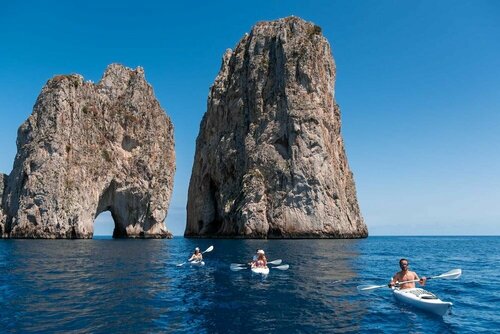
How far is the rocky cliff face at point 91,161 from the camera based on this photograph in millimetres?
79000

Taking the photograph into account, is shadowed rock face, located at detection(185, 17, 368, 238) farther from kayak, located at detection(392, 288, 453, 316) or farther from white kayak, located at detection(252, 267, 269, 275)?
kayak, located at detection(392, 288, 453, 316)

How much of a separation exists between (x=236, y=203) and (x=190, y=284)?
68.7 metres

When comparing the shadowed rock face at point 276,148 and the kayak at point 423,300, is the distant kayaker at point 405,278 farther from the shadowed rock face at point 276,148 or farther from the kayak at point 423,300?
the shadowed rock face at point 276,148

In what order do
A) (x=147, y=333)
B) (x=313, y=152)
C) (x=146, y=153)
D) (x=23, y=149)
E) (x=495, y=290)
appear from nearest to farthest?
(x=147, y=333) < (x=495, y=290) < (x=23, y=149) < (x=313, y=152) < (x=146, y=153)

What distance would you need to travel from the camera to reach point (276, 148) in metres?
95.3

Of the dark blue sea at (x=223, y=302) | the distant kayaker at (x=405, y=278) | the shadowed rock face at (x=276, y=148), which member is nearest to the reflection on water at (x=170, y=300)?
the dark blue sea at (x=223, y=302)

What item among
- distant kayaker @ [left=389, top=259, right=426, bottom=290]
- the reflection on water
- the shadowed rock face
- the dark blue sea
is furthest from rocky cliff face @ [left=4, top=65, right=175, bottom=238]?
distant kayaker @ [left=389, top=259, right=426, bottom=290]

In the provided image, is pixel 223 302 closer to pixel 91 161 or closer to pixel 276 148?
pixel 91 161

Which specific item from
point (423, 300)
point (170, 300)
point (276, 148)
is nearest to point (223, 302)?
point (170, 300)

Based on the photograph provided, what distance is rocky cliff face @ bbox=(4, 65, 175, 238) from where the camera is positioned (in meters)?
79.0

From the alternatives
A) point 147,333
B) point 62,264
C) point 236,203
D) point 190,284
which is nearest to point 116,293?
point 190,284

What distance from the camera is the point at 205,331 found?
1376 centimetres

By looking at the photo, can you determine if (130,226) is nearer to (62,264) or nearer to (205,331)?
(62,264)

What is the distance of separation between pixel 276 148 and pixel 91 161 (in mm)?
40808
